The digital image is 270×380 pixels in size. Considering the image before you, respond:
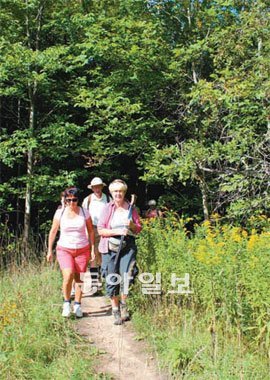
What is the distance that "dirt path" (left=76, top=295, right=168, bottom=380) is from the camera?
3.78 m

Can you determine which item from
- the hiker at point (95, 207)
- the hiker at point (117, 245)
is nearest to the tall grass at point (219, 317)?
the hiker at point (117, 245)

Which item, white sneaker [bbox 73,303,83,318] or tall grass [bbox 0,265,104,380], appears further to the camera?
white sneaker [bbox 73,303,83,318]

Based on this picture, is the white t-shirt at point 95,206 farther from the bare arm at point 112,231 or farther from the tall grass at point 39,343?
the tall grass at point 39,343

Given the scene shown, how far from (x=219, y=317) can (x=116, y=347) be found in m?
1.14

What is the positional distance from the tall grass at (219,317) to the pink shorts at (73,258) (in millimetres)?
981

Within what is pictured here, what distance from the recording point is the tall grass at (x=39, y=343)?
363 cm

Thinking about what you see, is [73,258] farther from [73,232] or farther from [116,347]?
[116,347]

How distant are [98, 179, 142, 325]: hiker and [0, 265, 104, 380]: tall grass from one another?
0.62m

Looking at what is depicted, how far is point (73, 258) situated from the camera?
5094 millimetres

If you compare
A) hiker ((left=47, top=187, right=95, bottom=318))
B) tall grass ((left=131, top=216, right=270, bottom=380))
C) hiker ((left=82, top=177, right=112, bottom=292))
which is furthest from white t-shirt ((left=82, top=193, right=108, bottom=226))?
tall grass ((left=131, top=216, right=270, bottom=380))

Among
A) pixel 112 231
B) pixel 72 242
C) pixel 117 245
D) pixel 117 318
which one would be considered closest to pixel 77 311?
pixel 117 318

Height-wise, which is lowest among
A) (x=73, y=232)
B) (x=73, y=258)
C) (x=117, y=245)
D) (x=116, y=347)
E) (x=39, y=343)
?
(x=116, y=347)

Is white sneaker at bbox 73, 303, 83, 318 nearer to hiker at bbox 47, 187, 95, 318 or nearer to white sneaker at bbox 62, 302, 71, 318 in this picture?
hiker at bbox 47, 187, 95, 318

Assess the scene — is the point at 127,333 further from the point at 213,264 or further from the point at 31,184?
the point at 31,184
